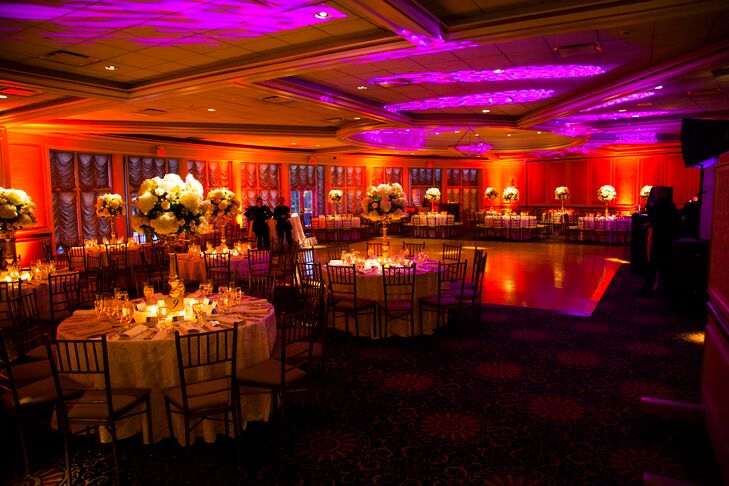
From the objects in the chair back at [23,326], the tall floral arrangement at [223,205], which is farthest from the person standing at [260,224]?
the chair back at [23,326]

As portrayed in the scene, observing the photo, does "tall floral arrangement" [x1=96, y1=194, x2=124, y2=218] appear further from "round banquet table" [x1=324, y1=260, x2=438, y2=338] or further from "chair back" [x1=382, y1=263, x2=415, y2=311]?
"chair back" [x1=382, y1=263, x2=415, y2=311]

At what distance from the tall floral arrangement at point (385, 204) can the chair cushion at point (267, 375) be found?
3.61m

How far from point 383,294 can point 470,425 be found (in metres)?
2.60

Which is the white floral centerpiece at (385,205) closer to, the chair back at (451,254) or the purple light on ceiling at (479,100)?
the chair back at (451,254)

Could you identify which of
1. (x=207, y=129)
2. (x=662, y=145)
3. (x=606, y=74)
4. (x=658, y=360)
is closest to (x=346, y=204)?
(x=207, y=129)

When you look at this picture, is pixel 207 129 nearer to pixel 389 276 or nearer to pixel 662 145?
pixel 389 276

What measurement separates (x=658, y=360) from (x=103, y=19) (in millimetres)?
6326

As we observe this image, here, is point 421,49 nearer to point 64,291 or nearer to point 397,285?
point 397,285

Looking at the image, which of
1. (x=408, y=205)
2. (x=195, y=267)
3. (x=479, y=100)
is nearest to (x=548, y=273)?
(x=479, y=100)

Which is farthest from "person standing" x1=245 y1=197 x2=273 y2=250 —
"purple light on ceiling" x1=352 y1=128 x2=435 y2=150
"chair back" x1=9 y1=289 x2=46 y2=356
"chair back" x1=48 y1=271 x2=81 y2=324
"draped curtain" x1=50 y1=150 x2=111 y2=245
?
"chair back" x1=9 y1=289 x2=46 y2=356

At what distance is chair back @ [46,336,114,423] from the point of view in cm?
330

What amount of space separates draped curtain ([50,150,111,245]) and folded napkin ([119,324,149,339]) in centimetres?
855

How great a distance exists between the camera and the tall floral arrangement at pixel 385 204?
7301 mm

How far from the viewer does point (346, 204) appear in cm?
Answer: 2156
